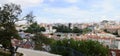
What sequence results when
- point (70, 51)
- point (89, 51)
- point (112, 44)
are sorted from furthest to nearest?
1. point (112, 44)
2. point (89, 51)
3. point (70, 51)

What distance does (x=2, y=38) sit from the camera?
16.0 m

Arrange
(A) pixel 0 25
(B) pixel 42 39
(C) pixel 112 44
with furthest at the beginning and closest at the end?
(C) pixel 112 44
(B) pixel 42 39
(A) pixel 0 25

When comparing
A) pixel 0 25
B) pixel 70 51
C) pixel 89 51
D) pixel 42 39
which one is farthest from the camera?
pixel 89 51

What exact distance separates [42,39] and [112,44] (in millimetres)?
37473

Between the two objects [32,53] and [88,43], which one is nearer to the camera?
[32,53]

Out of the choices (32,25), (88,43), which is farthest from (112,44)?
(32,25)

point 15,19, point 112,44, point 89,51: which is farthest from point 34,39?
point 112,44

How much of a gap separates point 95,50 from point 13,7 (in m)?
17.8

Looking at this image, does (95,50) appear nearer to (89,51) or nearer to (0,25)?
(89,51)

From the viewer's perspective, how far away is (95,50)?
32.4m

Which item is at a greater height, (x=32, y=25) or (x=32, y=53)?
(x=32, y=25)

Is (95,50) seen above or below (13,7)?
below

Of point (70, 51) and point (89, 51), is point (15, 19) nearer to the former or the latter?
point (70, 51)

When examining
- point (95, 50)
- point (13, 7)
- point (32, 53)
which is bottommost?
point (95, 50)
